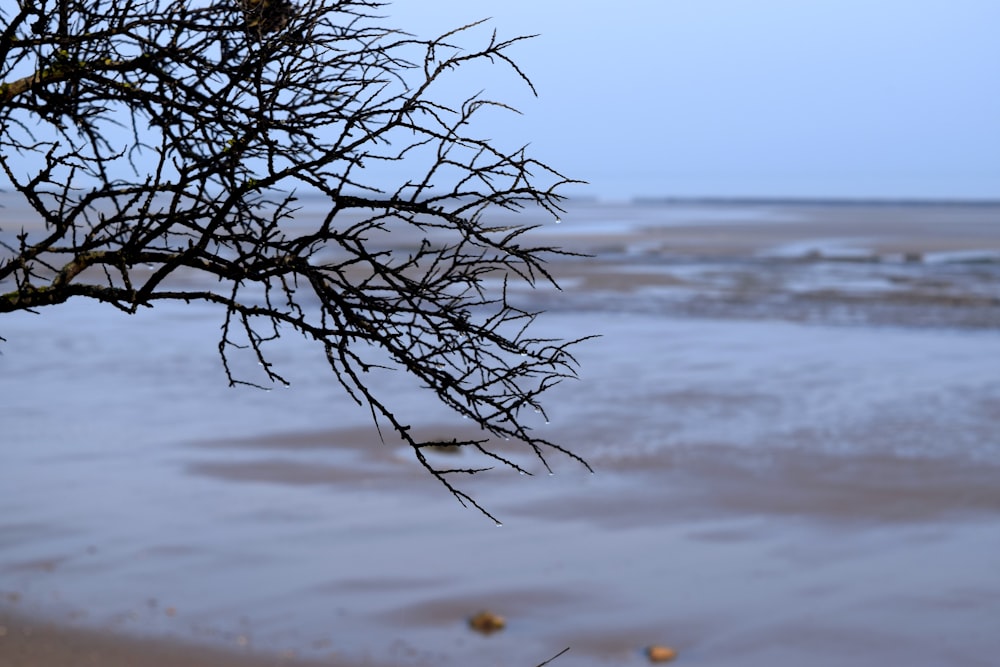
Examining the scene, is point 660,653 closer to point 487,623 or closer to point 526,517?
point 487,623

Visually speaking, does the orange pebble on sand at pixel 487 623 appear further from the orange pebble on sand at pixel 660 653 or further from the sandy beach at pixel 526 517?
the orange pebble on sand at pixel 660 653

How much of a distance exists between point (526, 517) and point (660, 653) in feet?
11.8

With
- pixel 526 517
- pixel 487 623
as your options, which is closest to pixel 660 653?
pixel 487 623

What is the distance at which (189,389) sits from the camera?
20172 mm

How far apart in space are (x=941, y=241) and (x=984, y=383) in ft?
167

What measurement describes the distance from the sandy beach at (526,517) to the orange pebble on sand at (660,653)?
0.08 m

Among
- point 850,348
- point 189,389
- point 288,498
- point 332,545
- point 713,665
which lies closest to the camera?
point 713,665

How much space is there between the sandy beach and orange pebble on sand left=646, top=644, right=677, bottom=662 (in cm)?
8

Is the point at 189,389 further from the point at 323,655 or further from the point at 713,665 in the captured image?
the point at 713,665

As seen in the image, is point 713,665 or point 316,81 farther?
point 713,665

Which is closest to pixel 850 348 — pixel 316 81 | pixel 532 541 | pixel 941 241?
pixel 532 541

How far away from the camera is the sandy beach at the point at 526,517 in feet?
33.5

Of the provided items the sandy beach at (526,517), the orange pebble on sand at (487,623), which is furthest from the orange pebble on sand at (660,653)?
the orange pebble on sand at (487,623)

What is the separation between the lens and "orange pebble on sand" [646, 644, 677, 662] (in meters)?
9.77
